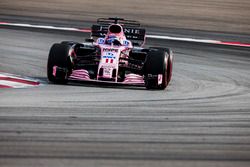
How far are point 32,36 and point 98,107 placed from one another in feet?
36.6

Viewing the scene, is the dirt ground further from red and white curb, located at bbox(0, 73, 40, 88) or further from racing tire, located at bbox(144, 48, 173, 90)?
red and white curb, located at bbox(0, 73, 40, 88)

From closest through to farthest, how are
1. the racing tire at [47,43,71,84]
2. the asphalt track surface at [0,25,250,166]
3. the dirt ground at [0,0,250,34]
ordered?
the asphalt track surface at [0,25,250,166]
the racing tire at [47,43,71,84]
the dirt ground at [0,0,250,34]

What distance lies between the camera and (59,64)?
42.7ft

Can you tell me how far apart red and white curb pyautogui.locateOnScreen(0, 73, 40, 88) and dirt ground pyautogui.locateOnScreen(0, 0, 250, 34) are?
12167mm

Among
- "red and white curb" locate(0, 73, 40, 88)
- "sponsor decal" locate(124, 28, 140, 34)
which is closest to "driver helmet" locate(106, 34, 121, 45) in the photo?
"sponsor decal" locate(124, 28, 140, 34)

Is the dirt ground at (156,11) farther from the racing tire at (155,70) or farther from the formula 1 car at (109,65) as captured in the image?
the racing tire at (155,70)

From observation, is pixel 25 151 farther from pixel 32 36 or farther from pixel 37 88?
pixel 32 36

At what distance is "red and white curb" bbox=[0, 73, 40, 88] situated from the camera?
12.6 metres

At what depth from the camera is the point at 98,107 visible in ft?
34.6

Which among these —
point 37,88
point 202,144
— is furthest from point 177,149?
point 37,88

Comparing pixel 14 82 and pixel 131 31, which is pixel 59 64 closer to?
pixel 14 82

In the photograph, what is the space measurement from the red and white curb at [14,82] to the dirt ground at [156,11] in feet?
39.9

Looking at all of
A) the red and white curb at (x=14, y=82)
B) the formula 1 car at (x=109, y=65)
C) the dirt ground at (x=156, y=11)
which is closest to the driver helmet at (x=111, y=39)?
the formula 1 car at (x=109, y=65)

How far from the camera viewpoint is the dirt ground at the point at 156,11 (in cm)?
2597
